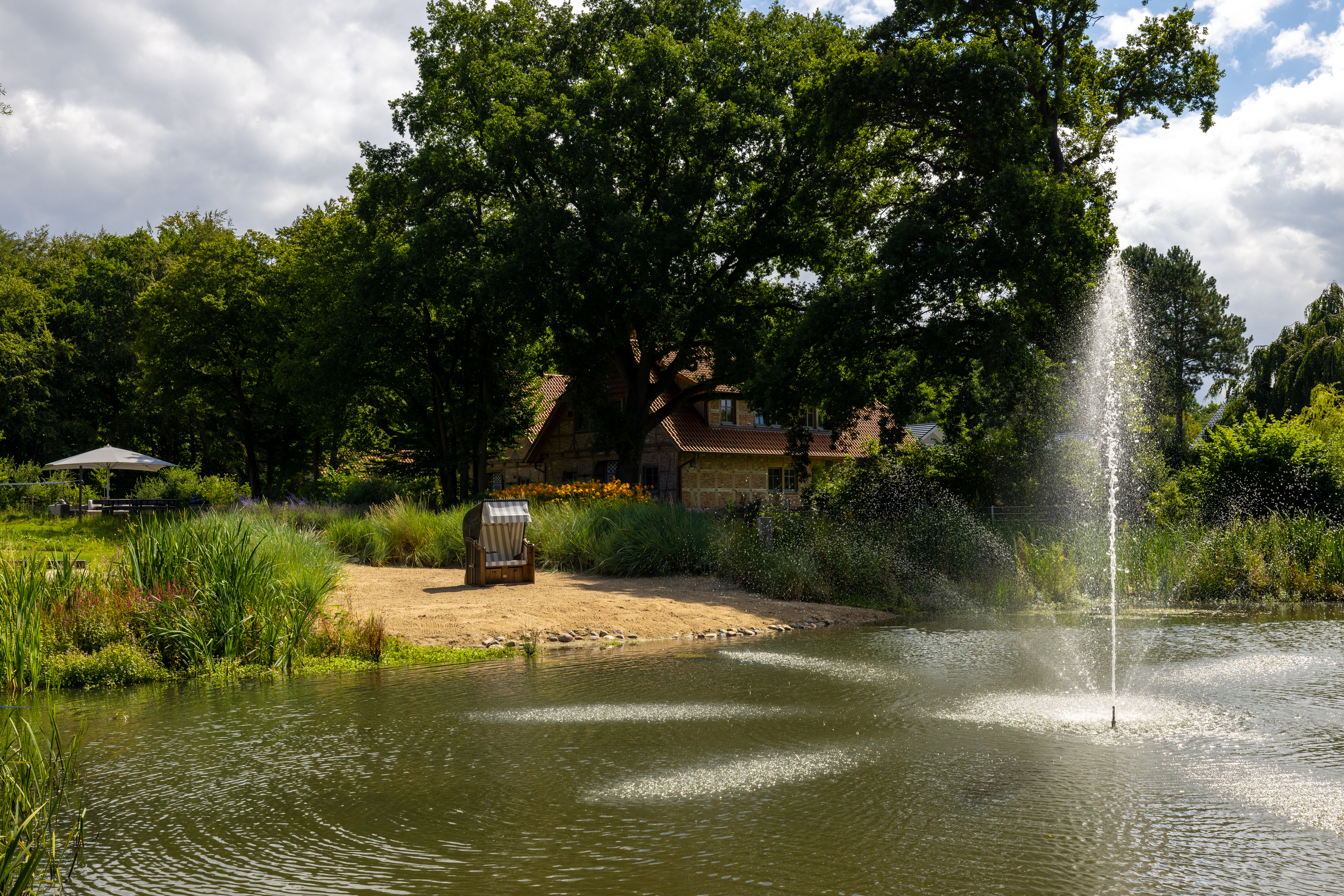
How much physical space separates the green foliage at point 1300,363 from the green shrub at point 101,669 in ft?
113

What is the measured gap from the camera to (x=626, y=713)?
8.29 metres

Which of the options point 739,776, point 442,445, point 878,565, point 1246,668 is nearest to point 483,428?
point 442,445

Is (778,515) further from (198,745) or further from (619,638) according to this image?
(198,745)

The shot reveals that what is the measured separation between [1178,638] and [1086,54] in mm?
19864

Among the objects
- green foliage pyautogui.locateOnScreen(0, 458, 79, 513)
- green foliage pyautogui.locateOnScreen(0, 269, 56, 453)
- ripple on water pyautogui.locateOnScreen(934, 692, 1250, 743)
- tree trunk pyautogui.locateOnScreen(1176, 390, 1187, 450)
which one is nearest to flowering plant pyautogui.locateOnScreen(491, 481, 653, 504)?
ripple on water pyautogui.locateOnScreen(934, 692, 1250, 743)

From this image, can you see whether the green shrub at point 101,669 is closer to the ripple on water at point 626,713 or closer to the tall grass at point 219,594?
the tall grass at point 219,594

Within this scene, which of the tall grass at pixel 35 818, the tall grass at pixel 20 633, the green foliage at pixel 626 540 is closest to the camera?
the tall grass at pixel 35 818

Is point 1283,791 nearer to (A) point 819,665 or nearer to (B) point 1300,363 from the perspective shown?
(A) point 819,665

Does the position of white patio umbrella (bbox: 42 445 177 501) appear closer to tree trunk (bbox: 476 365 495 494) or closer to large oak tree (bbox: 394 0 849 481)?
tree trunk (bbox: 476 365 495 494)

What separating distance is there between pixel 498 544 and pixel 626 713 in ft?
30.3

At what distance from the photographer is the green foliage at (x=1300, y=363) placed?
36.5 meters

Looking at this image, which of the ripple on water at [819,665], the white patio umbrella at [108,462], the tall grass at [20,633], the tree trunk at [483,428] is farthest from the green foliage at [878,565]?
the white patio umbrella at [108,462]

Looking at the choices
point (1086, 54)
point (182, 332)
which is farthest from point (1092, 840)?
point (182, 332)

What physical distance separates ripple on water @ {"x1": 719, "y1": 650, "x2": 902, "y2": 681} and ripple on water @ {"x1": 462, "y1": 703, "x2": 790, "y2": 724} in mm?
1823
